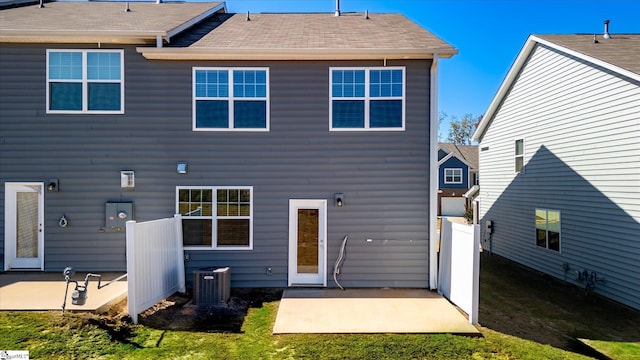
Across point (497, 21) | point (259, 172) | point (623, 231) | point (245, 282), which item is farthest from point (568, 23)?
point (245, 282)

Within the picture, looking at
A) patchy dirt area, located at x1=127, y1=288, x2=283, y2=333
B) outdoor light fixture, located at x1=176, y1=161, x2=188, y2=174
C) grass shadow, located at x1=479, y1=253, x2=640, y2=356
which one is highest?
outdoor light fixture, located at x1=176, y1=161, x2=188, y2=174

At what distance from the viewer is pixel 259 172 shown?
6.82 m

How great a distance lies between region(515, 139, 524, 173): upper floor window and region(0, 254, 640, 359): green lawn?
5.36 metres

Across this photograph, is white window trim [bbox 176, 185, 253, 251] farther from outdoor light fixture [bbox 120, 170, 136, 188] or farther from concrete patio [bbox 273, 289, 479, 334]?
concrete patio [bbox 273, 289, 479, 334]

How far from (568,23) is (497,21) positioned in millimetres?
2445

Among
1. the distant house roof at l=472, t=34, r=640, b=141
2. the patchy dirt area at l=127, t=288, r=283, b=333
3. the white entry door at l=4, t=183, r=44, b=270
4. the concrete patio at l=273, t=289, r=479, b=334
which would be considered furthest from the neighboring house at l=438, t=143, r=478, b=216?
the white entry door at l=4, t=183, r=44, b=270

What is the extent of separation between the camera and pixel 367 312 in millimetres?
5500

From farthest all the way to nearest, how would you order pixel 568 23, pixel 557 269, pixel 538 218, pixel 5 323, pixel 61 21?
pixel 568 23
pixel 538 218
pixel 557 269
pixel 61 21
pixel 5 323

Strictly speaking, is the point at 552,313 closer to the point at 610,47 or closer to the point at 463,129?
the point at 610,47

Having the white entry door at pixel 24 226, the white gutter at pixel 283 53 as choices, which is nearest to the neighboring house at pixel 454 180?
the white gutter at pixel 283 53

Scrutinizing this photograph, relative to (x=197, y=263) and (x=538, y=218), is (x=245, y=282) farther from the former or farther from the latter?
(x=538, y=218)

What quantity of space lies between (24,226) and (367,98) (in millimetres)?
7732

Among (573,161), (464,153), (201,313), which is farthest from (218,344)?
(464,153)

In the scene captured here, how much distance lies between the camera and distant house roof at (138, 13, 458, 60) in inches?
258
